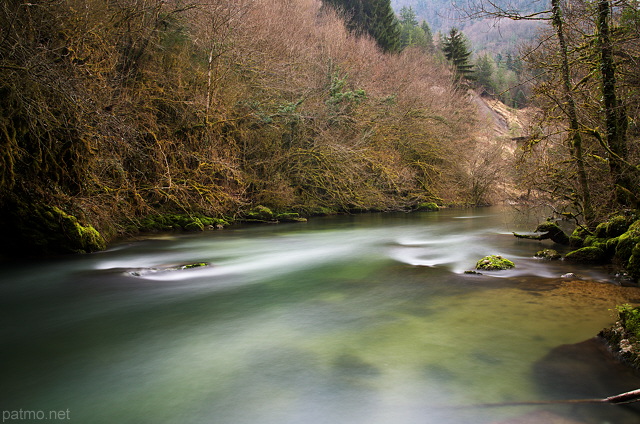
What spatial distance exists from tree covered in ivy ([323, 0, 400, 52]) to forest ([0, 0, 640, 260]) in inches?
645

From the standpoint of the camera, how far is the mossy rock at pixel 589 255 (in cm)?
892

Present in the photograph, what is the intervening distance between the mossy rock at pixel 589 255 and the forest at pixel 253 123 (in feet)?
2.25

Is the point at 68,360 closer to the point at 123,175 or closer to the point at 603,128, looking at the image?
the point at 123,175

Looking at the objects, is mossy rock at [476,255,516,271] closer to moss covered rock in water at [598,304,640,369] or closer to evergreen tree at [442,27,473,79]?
moss covered rock in water at [598,304,640,369]

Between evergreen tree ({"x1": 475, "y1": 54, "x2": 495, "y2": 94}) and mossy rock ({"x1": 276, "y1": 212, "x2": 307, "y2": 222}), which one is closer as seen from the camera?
mossy rock ({"x1": 276, "y1": 212, "x2": 307, "y2": 222})

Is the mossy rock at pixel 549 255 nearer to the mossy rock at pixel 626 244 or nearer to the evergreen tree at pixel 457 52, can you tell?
the mossy rock at pixel 626 244

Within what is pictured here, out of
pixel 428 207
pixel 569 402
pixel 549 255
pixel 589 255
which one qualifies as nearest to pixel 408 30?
pixel 428 207

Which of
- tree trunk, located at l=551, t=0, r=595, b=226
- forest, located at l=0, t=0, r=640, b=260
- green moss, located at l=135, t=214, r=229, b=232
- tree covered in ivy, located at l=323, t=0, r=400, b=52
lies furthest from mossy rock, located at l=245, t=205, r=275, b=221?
tree covered in ivy, located at l=323, t=0, r=400, b=52

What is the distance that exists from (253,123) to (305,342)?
1384 centimetres

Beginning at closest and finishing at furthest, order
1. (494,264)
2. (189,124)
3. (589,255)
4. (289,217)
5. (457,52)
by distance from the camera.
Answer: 1. (494,264)
2. (589,255)
3. (189,124)
4. (289,217)
5. (457,52)

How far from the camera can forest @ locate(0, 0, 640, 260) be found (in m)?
7.95

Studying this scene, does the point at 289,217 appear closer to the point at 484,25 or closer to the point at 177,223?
the point at 177,223

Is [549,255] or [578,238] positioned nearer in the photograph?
[549,255]

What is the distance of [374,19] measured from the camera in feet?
149
